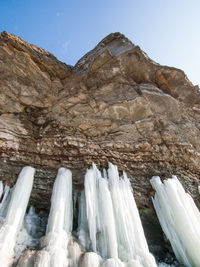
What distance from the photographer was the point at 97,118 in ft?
26.5

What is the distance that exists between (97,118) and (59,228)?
16.9 feet

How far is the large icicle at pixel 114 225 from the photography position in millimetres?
3918

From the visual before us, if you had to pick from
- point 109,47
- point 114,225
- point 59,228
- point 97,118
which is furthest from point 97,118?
point 109,47

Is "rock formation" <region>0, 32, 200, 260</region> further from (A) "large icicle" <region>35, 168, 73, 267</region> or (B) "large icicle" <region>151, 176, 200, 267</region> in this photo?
(A) "large icicle" <region>35, 168, 73, 267</region>

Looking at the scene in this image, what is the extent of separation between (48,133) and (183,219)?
6079 millimetres

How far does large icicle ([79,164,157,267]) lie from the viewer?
3.92 m

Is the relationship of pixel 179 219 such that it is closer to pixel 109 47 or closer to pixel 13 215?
pixel 13 215

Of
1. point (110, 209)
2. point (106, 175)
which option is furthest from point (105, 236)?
point (106, 175)

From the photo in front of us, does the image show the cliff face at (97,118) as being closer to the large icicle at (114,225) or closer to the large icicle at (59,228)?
the large icicle at (59,228)

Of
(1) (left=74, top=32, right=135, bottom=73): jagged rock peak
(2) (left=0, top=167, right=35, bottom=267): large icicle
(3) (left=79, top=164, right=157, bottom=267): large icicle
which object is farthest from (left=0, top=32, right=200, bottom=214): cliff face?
(3) (left=79, top=164, right=157, bottom=267): large icicle

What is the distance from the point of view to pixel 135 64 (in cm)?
934

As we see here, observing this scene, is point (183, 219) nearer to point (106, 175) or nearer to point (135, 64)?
point (106, 175)

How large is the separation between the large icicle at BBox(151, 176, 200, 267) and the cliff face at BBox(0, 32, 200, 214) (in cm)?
81

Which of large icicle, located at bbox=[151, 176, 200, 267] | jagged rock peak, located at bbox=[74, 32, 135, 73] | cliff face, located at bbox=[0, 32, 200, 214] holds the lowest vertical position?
large icicle, located at bbox=[151, 176, 200, 267]
